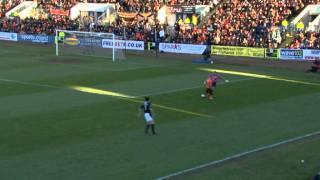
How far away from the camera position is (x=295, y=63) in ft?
153

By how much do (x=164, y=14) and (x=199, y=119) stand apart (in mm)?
41419

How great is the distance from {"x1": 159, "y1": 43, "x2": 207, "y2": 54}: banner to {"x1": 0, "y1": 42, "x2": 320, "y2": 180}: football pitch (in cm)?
1129

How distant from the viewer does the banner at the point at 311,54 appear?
4653cm

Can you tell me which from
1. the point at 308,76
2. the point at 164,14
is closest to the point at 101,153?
the point at 308,76

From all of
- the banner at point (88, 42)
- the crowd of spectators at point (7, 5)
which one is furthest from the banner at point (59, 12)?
the banner at point (88, 42)

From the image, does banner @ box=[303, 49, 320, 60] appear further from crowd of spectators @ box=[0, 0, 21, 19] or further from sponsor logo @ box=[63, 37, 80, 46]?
crowd of spectators @ box=[0, 0, 21, 19]

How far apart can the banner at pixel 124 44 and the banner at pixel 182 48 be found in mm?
2316

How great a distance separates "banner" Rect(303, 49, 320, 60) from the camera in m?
46.5

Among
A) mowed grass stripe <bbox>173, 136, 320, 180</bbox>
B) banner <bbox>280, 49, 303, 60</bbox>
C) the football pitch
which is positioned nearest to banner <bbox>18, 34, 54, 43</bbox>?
the football pitch

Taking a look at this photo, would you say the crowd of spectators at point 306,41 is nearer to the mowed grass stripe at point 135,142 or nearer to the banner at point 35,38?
the mowed grass stripe at point 135,142

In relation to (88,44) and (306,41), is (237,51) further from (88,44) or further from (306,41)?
(88,44)

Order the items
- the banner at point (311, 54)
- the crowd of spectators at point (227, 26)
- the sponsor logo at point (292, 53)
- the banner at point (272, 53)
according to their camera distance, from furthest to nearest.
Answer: the crowd of spectators at point (227, 26) < the banner at point (272, 53) < the sponsor logo at point (292, 53) < the banner at point (311, 54)

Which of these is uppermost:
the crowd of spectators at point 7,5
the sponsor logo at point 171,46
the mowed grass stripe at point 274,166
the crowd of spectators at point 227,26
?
the crowd of spectators at point 7,5

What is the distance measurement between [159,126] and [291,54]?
2675 cm
